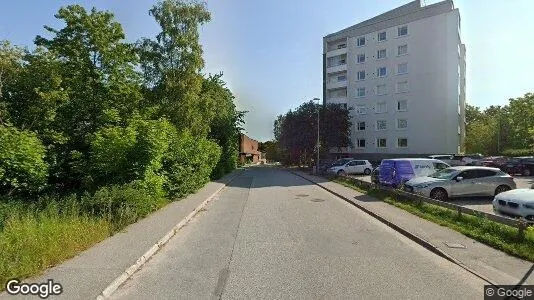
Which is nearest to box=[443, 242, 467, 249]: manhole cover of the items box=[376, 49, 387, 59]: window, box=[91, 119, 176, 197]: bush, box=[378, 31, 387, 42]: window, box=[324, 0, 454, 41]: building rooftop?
box=[91, 119, 176, 197]: bush

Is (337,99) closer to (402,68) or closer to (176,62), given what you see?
(402,68)

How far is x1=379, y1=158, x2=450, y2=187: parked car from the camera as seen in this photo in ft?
65.2

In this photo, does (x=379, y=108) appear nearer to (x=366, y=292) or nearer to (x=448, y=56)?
(x=448, y=56)

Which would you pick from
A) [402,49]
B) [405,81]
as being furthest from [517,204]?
[402,49]

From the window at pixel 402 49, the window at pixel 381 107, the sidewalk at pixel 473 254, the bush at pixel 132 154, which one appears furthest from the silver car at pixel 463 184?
the window at pixel 402 49

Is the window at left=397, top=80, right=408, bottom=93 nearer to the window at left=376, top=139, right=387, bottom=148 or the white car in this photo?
the window at left=376, top=139, right=387, bottom=148

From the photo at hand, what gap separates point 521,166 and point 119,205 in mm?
32795

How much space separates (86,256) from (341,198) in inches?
539

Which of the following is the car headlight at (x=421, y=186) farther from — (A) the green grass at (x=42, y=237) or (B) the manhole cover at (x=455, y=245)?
(A) the green grass at (x=42, y=237)

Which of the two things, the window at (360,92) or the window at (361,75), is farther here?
the window at (361,75)

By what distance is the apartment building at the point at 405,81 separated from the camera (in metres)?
50.9

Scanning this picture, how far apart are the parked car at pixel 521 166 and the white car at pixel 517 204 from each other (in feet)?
82.1

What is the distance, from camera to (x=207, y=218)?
44.5 ft

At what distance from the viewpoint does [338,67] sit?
6369 cm
